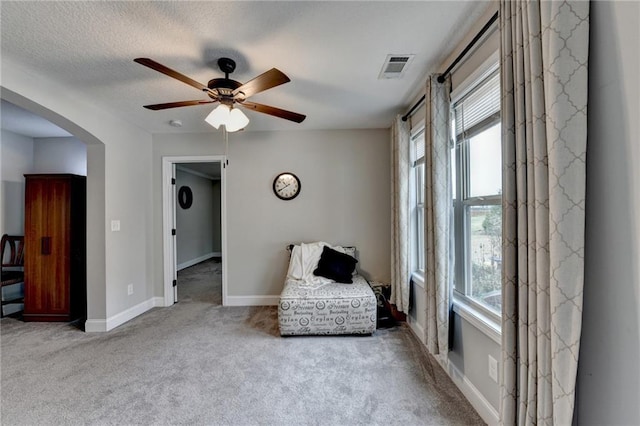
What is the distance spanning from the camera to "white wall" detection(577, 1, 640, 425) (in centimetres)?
85

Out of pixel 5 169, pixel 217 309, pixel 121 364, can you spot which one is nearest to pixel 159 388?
pixel 121 364

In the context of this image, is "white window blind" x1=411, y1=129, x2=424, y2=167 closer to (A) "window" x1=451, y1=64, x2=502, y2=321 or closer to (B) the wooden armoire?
(A) "window" x1=451, y1=64, x2=502, y2=321

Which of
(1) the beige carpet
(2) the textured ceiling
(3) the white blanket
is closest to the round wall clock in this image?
(3) the white blanket

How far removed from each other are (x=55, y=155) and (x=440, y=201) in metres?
5.00

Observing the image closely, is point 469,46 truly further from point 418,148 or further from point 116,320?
point 116,320

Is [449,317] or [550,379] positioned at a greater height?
[550,379]

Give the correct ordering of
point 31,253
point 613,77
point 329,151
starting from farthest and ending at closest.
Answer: point 329,151
point 31,253
point 613,77

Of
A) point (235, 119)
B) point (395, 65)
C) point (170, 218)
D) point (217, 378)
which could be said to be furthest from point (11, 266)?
point (395, 65)

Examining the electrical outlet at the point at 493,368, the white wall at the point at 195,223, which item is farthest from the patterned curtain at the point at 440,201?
the white wall at the point at 195,223

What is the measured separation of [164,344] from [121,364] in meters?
0.38

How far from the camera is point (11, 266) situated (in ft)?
10.8

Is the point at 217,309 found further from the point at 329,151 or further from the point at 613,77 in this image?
the point at 613,77

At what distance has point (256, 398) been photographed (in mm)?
1830

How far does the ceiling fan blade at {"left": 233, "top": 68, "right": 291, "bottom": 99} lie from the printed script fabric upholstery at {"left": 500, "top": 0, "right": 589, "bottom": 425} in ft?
3.93
